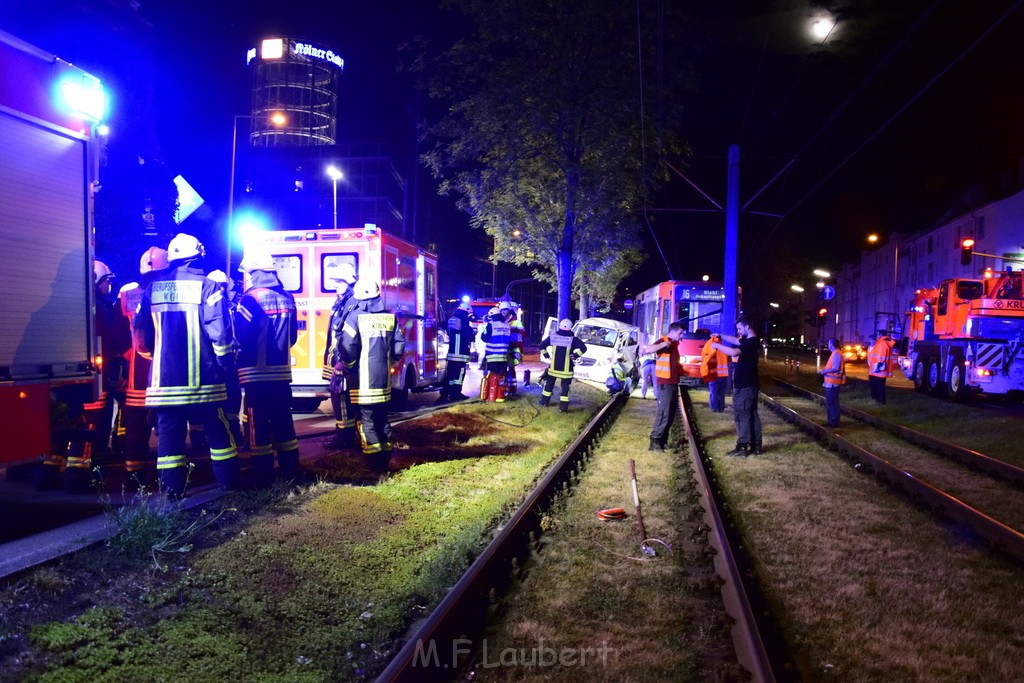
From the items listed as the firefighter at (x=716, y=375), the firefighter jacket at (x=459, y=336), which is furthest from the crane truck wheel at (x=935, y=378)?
the firefighter jacket at (x=459, y=336)

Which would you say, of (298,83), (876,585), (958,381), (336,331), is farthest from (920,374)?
(298,83)

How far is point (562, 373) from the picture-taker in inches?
542

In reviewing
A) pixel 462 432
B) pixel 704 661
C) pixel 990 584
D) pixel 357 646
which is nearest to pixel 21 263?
pixel 357 646

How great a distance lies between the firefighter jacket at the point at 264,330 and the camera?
6730 mm

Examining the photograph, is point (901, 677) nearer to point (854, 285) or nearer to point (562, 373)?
point (562, 373)

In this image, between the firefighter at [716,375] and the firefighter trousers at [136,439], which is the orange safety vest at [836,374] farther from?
the firefighter trousers at [136,439]

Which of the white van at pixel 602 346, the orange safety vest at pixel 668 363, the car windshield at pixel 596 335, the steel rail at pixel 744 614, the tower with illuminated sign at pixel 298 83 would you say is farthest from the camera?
the tower with illuminated sign at pixel 298 83

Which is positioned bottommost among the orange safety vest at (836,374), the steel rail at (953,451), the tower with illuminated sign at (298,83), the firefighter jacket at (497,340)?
the steel rail at (953,451)

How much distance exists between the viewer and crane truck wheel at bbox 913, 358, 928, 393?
20.4 m

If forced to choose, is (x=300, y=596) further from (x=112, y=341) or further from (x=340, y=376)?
(x=112, y=341)

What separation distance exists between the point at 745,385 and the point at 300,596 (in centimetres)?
710

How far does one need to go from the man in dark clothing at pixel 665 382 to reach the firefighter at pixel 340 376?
4294 millimetres

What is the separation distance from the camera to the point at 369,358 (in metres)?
7.51

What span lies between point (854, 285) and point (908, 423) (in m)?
61.5
